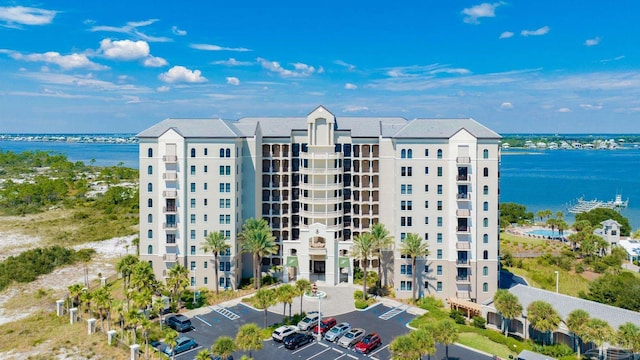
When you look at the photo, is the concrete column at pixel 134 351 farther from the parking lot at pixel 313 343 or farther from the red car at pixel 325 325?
the red car at pixel 325 325

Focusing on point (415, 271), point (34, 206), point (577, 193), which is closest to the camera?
point (415, 271)

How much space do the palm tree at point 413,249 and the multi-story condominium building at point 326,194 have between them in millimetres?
1608

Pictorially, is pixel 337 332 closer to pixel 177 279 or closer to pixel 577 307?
pixel 177 279

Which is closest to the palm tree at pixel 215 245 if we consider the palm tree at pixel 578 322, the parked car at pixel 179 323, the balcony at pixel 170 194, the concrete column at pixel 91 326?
the balcony at pixel 170 194

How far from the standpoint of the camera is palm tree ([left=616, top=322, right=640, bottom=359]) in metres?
32.9

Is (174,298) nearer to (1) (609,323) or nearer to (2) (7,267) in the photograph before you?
(2) (7,267)

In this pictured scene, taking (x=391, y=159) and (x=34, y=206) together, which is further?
(x=34, y=206)

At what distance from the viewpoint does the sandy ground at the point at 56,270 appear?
48625 mm

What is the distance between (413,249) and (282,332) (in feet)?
55.3

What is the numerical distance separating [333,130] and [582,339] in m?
33.4

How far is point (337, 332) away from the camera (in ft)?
132

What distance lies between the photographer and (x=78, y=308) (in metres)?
45.7

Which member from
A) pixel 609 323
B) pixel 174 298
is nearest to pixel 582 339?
pixel 609 323

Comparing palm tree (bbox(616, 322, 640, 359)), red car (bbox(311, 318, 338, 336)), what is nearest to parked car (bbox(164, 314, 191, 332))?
red car (bbox(311, 318, 338, 336))
